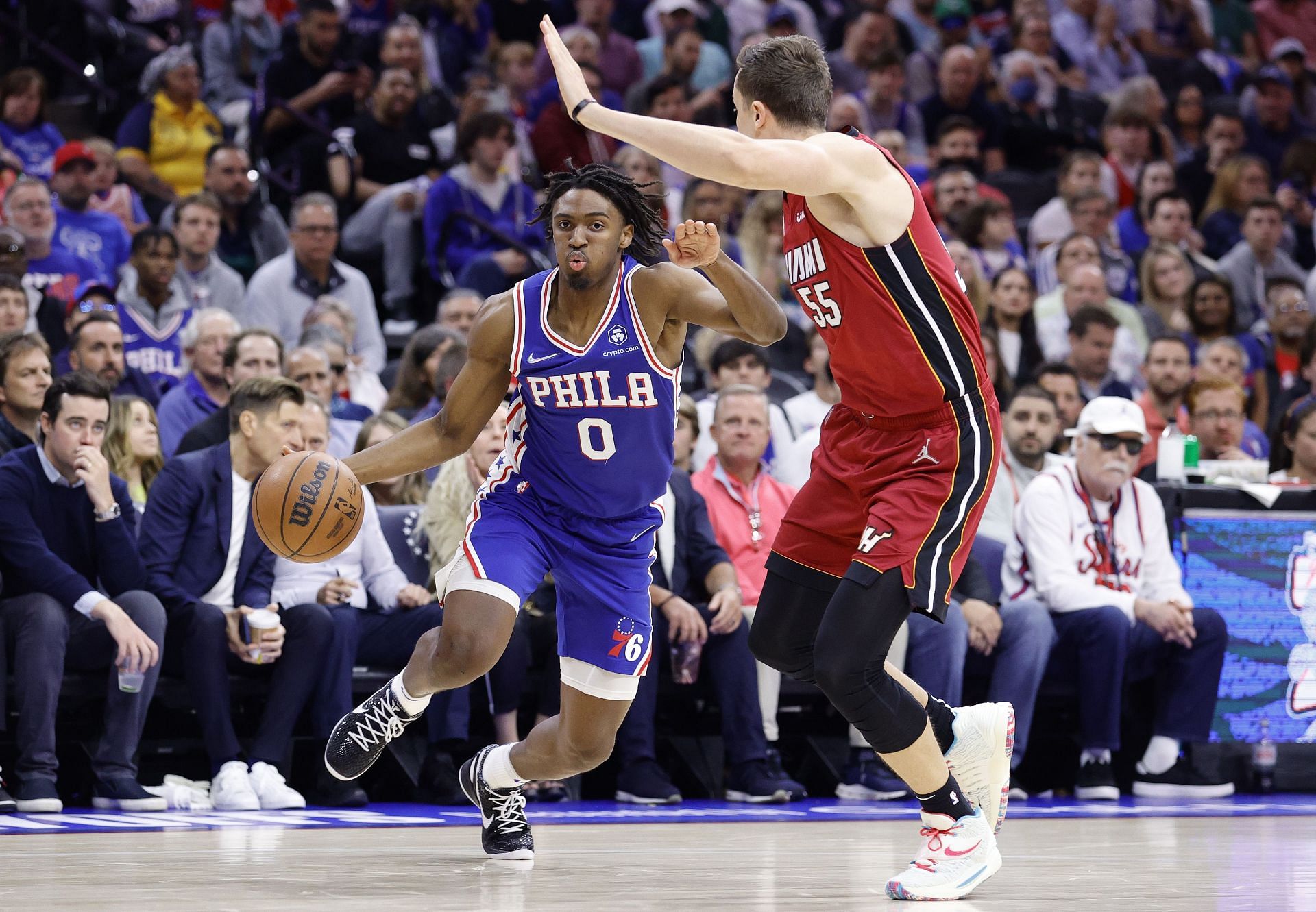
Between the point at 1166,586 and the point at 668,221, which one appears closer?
the point at 1166,586

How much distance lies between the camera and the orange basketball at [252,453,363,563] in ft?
15.5

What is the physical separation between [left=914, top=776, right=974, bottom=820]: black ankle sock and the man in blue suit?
302 centimetres

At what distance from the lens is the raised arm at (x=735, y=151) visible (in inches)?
150

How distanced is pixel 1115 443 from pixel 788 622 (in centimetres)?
368

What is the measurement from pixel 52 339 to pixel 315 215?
5.90 feet

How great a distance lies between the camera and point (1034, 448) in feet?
28.2

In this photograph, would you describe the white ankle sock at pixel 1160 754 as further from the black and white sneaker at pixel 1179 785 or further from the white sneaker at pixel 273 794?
the white sneaker at pixel 273 794

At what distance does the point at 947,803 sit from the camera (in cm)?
449

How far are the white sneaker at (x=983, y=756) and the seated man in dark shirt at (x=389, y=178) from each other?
22.2 ft

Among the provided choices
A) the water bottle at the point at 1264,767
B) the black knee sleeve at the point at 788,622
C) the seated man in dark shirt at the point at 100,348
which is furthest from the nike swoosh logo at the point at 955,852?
the seated man in dark shirt at the point at 100,348

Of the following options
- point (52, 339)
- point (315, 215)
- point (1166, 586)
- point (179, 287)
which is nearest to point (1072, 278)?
point (1166, 586)

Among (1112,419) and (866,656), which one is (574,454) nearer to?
(866,656)

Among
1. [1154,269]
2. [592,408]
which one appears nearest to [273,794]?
[592,408]

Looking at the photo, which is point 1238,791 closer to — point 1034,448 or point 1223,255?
point 1034,448
